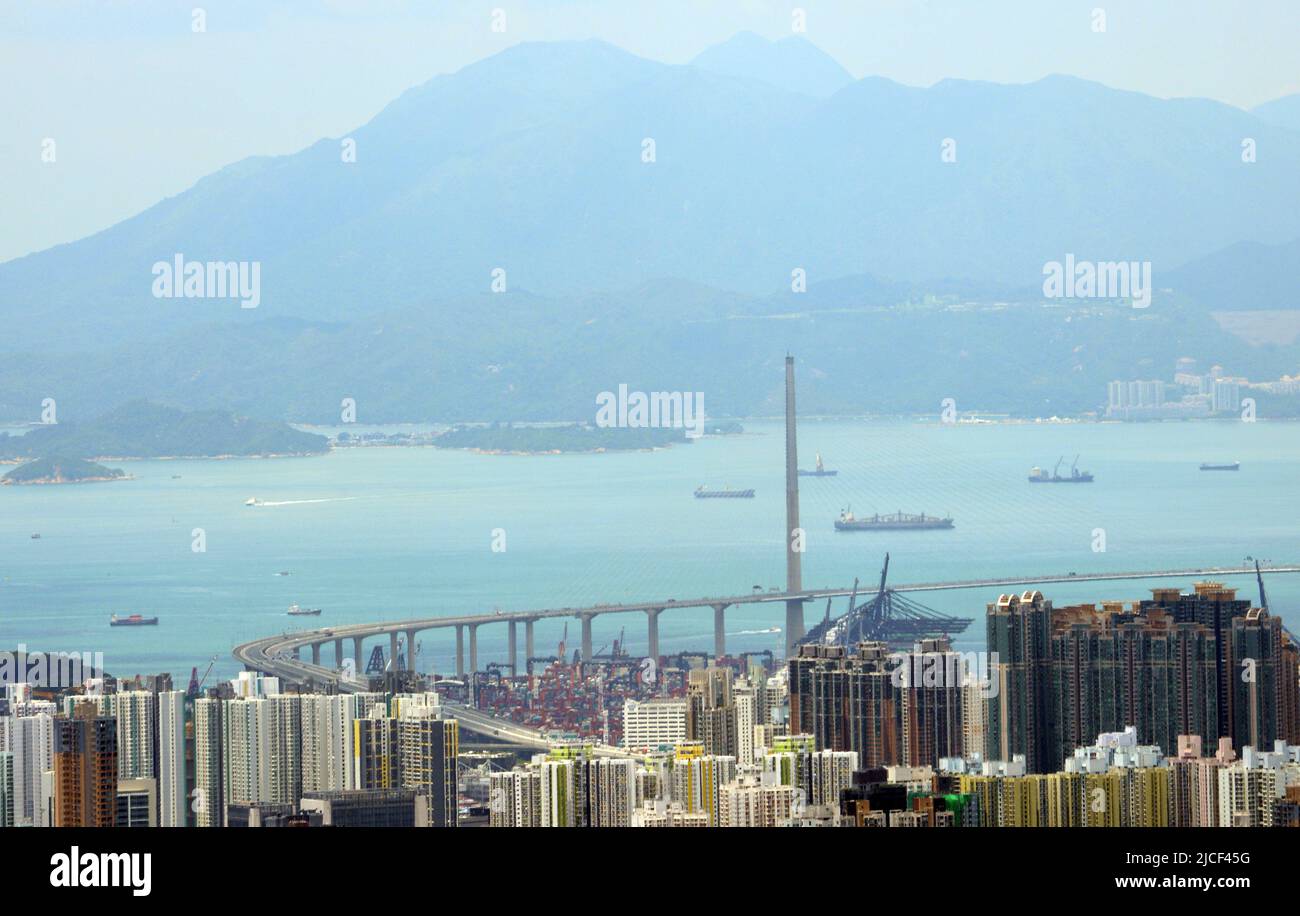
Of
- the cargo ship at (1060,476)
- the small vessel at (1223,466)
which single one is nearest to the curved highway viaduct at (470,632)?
the cargo ship at (1060,476)

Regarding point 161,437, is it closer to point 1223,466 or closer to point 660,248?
point 660,248

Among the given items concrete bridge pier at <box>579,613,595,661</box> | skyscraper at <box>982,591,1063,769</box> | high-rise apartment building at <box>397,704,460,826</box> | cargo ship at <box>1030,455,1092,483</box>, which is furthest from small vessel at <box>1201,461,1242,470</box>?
high-rise apartment building at <box>397,704,460,826</box>

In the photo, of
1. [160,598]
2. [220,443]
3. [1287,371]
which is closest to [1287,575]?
[1287,371]

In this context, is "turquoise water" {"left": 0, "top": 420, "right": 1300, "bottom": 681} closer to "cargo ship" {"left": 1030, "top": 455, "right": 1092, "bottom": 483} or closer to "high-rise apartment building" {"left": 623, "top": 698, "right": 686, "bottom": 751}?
"cargo ship" {"left": 1030, "top": 455, "right": 1092, "bottom": 483}

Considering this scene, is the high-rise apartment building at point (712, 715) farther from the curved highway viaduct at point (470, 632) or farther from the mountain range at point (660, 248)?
the mountain range at point (660, 248)

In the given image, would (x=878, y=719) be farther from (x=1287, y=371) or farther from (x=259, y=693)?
(x=1287, y=371)

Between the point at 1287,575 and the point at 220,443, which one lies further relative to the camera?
the point at 220,443
